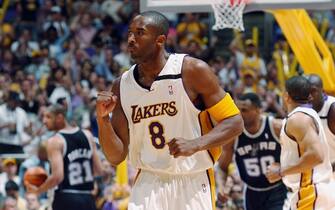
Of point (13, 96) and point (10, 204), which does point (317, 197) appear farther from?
point (13, 96)

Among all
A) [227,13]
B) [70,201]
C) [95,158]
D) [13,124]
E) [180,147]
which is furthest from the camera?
[13,124]

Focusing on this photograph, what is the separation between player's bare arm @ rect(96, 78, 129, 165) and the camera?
5.52 metres

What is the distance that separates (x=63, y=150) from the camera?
8945mm

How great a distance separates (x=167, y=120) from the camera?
570cm

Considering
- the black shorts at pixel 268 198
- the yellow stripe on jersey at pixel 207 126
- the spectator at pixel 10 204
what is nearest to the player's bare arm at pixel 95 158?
the spectator at pixel 10 204

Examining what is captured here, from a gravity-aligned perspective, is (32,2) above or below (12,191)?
above

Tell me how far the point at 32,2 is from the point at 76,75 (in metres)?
3.06

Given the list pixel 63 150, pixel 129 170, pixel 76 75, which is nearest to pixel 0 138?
pixel 76 75

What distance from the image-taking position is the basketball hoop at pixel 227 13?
8312mm

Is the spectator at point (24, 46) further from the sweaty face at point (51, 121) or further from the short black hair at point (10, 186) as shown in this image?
the sweaty face at point (51, 121)

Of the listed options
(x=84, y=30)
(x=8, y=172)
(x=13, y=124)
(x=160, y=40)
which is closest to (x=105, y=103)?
(x=160, y=40)

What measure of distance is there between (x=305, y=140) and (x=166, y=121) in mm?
1322

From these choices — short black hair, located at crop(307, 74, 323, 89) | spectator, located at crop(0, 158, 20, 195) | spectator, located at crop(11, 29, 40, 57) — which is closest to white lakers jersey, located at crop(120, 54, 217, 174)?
short black hair, located at crop(307, 74, 323, 89)

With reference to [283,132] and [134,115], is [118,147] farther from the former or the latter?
[283,132]
